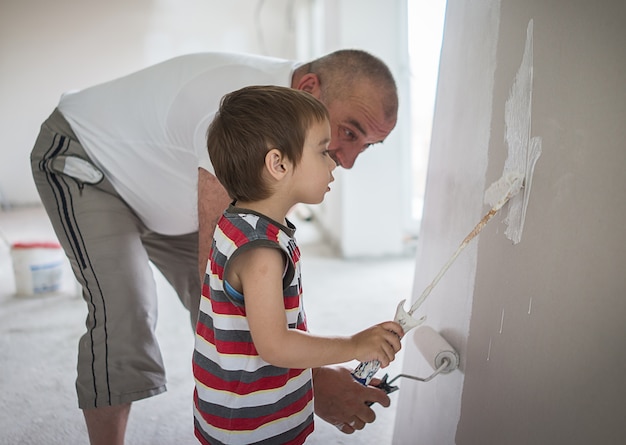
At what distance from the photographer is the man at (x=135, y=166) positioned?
1183 mm

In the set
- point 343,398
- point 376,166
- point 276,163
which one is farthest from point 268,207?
point 376,166

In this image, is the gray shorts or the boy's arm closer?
the boy's arm

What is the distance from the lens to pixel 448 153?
108cm

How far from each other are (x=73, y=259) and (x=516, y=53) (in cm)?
96

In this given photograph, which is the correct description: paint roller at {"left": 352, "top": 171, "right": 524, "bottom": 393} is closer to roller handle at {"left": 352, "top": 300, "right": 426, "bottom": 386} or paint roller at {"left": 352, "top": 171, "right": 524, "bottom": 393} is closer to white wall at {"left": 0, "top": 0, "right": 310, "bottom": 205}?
roller handle at {"left": 352, "top": 300, "right": 426, "bottom": 386}

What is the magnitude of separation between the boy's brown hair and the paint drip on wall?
275mm

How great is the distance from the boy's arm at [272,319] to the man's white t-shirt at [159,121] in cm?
50

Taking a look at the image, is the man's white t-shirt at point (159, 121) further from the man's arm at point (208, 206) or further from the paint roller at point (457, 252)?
the paint roller at point (457, 252)

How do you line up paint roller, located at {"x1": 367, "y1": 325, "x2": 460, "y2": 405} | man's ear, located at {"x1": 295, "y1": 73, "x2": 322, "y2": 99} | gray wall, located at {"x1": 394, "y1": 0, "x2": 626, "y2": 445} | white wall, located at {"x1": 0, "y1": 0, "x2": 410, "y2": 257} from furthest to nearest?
white wall, located at {"x1": 0, "y1": 0, "x2": 410, "y2": 257}
man's ear, located at {"x1": 295, "y1": 73, "x2": 322, "y2": 99}
paint roller, located at {"x1": 367, "y1": 325, "x2": 460, "y2": 405}
gray wall, located at {"x1": 394, "y1": 0, "x2": 626, "y2": 445}

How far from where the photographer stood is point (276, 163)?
0.81 meters

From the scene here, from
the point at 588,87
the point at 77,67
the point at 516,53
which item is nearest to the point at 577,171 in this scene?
the point at 588,87

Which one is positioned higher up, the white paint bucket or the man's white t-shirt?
the man's white t-shirt

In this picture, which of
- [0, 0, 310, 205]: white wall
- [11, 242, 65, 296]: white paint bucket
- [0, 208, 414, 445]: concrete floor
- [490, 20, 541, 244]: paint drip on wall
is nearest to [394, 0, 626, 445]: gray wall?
[490, 20, 541, 244]: paint drip on wall

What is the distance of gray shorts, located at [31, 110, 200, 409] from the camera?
47.1 inches
